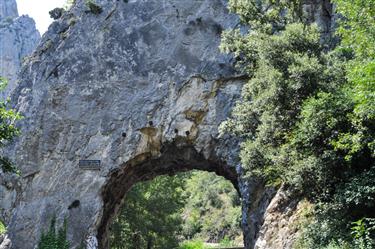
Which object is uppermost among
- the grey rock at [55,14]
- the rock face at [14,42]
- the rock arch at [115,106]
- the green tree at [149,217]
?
the rock face at [14,42]

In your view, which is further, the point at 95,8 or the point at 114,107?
the point at 95,8

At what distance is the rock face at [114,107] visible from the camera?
17000mm

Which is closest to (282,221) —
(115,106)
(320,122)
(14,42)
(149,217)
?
(320,122)

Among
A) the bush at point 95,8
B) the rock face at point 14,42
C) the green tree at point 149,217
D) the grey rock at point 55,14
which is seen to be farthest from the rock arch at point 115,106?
the rock face at point 14,42

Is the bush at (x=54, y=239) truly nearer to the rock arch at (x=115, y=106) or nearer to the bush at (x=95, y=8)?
the rock arch at (x=115, y=106)

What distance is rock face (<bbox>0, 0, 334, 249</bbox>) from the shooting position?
17.0m

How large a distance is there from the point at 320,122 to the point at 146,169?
10.4 metres

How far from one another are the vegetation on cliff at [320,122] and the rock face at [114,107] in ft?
12.2

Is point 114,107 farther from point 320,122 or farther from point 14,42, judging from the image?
point 14,42

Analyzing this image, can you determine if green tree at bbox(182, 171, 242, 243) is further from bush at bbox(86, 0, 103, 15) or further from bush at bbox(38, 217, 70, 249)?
bush at bbox(38, 217, 70, 249)

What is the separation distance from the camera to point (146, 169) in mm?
19344

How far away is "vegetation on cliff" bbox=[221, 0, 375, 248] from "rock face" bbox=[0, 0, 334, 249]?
3708mm

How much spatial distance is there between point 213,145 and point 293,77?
20.2ft

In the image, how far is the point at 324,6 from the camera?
17.4m
